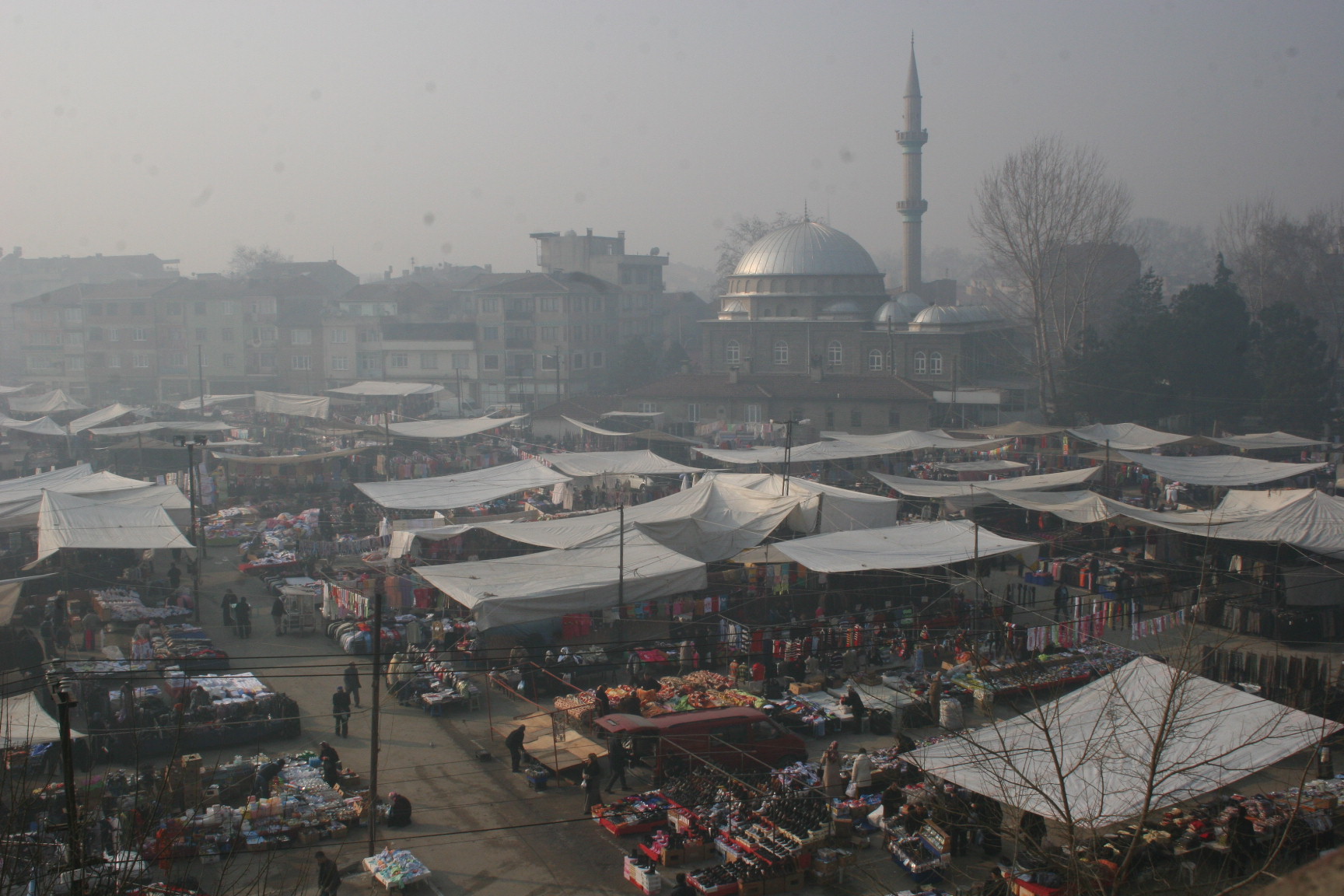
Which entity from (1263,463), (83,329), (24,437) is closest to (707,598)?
(1263,463)

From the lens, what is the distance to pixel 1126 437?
2888 cm

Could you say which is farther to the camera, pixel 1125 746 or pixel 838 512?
pixel 838 512

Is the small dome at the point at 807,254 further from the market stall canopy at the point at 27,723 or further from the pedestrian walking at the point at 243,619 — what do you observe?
the market stall canopy at the point at 27,723

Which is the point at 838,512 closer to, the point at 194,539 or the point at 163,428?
the point at 194,539

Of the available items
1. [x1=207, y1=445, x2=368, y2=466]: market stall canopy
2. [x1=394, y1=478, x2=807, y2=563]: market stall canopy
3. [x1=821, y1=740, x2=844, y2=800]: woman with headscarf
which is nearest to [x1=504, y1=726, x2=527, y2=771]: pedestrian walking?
[x1=821, y1=740, x2=844, y2=800]: woman with headscarf

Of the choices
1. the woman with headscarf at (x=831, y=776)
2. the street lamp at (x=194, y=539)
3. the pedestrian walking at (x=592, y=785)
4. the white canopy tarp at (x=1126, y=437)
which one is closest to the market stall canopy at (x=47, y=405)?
the street lamp at (x=194, y=539)

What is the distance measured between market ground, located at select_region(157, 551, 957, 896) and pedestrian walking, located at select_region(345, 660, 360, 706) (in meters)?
0.28

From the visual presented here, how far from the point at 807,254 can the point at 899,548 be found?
36509mm

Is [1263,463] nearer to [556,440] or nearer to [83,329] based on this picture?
[556,440]

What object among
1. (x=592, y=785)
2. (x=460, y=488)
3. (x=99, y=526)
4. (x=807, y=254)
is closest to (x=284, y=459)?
(x=460, y=488)

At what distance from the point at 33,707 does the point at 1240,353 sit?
1411 inches

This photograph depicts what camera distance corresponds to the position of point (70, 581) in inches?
678

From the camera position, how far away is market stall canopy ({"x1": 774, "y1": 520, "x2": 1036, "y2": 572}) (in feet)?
49.4

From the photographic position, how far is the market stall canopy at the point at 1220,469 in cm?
2295
